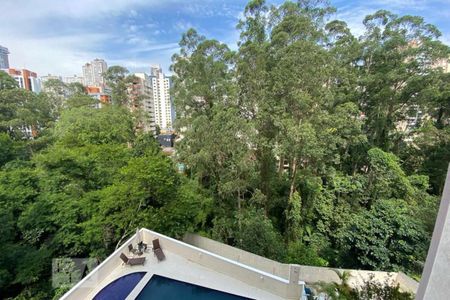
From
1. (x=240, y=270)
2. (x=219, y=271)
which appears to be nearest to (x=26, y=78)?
(x=219, y=271)

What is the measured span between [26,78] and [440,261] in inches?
1484

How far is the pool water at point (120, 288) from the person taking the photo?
4.26 meters

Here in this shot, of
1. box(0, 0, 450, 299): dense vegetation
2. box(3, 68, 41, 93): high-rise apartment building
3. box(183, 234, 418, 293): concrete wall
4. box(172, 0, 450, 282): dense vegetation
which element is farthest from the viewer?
box(3, 68, 41, 93): high-rise apartment building

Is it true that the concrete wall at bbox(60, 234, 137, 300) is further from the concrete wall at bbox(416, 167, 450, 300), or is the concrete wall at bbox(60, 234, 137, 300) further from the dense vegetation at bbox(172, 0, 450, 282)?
the concrete wall at bbox(416, 167, 450, 300)

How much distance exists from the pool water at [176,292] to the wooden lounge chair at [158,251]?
59cm

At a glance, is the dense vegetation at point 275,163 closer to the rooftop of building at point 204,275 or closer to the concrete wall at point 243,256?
the concrete wall at point 243,256

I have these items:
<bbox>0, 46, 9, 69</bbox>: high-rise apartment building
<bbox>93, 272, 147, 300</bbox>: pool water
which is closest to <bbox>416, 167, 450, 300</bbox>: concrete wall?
<bbox>93, 272, 147, 300</bbox>: pool water

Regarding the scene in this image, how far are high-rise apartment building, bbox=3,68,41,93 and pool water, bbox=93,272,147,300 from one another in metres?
29.6

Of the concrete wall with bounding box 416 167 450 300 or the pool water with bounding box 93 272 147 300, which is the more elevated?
the concrete wall with bounding box 416 167 450 300

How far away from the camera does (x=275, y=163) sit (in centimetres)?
866

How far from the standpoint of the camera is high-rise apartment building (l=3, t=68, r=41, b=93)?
25.7m

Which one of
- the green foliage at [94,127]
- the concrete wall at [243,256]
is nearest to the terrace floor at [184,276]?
the concrete wall at [243,256]

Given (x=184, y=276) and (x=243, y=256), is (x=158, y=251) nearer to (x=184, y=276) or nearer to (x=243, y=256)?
(x=184, y=276)

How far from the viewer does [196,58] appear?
871 centimetres
